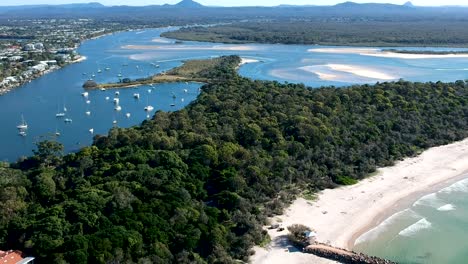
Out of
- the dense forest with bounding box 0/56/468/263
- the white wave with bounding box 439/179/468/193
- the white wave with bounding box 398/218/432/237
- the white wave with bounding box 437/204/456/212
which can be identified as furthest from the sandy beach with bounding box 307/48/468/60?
the white wave with bounding box 398/218/432/237

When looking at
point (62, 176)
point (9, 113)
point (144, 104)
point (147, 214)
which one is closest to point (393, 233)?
point (147, 214)

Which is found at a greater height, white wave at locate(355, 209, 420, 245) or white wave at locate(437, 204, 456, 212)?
white wave at locate(437, 204, 456, 212)

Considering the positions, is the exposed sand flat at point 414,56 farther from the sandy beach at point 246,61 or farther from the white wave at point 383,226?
the white wave at point 383,226

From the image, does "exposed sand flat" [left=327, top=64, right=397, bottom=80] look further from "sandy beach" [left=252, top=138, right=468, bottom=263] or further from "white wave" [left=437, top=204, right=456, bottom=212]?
"white wave" [left=437, top=204, right=456, bottom=212]

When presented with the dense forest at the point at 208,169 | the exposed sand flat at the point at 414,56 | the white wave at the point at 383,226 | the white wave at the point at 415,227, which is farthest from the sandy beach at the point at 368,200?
the exposed sand flat at the point at 414,56

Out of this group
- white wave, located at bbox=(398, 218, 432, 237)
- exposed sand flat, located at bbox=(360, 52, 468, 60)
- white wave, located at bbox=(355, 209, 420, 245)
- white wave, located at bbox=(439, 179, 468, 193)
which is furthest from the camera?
exposed sand flat, located at bbox=(360, 52, 468, 60)

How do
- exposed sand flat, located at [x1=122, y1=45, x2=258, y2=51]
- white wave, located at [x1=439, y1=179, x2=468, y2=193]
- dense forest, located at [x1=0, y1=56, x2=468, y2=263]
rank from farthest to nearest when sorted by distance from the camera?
1. exposed sand flat, located at [x1=122, y1=45, x2=258, y2=51]
2. white wave, located at [x1=439, y1=179, x2=468, y2=193]
3. dense forest, located at [x1=0, y1=56, x2=468, y2=263]
